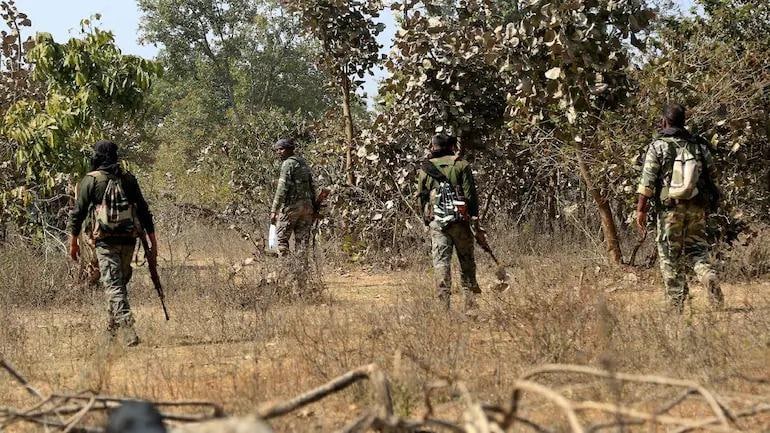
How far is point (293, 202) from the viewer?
337 inches

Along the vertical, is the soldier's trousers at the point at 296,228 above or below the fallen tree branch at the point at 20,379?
above

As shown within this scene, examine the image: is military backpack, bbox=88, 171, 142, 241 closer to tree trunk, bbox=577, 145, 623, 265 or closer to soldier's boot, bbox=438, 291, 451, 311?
soldier's boot, bbox=438, 291, 451, 311

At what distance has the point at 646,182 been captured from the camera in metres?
6.05

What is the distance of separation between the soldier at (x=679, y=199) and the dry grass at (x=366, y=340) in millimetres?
301

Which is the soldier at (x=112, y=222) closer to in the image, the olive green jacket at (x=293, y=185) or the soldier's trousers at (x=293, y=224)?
the olive green jacket at (x=293, y=185)

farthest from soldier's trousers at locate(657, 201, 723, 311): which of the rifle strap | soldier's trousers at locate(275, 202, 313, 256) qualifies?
soldier's trousers at locate(275, 202, 313, 256)

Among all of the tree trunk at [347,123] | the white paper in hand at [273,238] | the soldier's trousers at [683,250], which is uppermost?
the tree trunk at [347,123]

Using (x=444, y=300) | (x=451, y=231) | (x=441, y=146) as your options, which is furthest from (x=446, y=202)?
(x=444, y=300)

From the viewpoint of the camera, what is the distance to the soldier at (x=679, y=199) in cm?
596

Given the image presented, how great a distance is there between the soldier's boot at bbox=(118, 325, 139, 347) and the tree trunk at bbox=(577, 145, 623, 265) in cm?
414

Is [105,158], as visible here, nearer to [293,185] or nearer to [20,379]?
[293,185]

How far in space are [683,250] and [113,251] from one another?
4094mm

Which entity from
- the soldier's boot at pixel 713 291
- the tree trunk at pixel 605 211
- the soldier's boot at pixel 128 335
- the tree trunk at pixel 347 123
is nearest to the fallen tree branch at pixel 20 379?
the soldier's boot at pixel 128 335

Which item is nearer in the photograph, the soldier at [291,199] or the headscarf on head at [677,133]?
the headscarf on head at [677,133]
